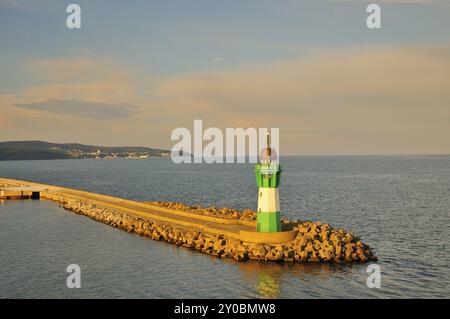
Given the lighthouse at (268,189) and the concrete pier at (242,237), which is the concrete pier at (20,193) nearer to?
the concrete pier at (242,237)

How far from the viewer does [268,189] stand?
1265 inches

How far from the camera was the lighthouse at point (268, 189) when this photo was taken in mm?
31719

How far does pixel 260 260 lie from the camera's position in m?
30.2

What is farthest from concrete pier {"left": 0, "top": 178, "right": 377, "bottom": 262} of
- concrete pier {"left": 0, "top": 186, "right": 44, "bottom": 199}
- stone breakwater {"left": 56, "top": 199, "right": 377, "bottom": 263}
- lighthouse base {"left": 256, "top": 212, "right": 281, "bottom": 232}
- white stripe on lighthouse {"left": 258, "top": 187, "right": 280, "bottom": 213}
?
concrete pier {"left": 0, "top": 186, "right": 44, "bottom": 199}

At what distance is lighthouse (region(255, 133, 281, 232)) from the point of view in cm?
3172

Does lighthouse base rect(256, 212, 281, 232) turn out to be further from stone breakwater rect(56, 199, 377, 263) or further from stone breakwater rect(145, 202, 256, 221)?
stone breakwater rect(145, 202, 256, 221)

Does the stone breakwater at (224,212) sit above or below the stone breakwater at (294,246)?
above

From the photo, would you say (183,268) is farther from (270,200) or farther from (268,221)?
(270,200)

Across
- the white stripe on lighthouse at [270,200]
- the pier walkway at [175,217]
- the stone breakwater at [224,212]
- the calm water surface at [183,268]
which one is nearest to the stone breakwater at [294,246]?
the calm water surface at [183,268]

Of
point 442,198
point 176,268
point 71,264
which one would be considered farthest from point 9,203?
point 442,198

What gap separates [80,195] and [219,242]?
142ft

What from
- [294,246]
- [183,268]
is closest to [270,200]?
[294,246]

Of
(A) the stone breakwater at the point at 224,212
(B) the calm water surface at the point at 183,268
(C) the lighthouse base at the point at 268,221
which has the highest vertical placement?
(C) the lighthouse base at the point at 268,221

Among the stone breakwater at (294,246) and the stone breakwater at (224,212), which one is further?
the stone breakwater at (224,212)
